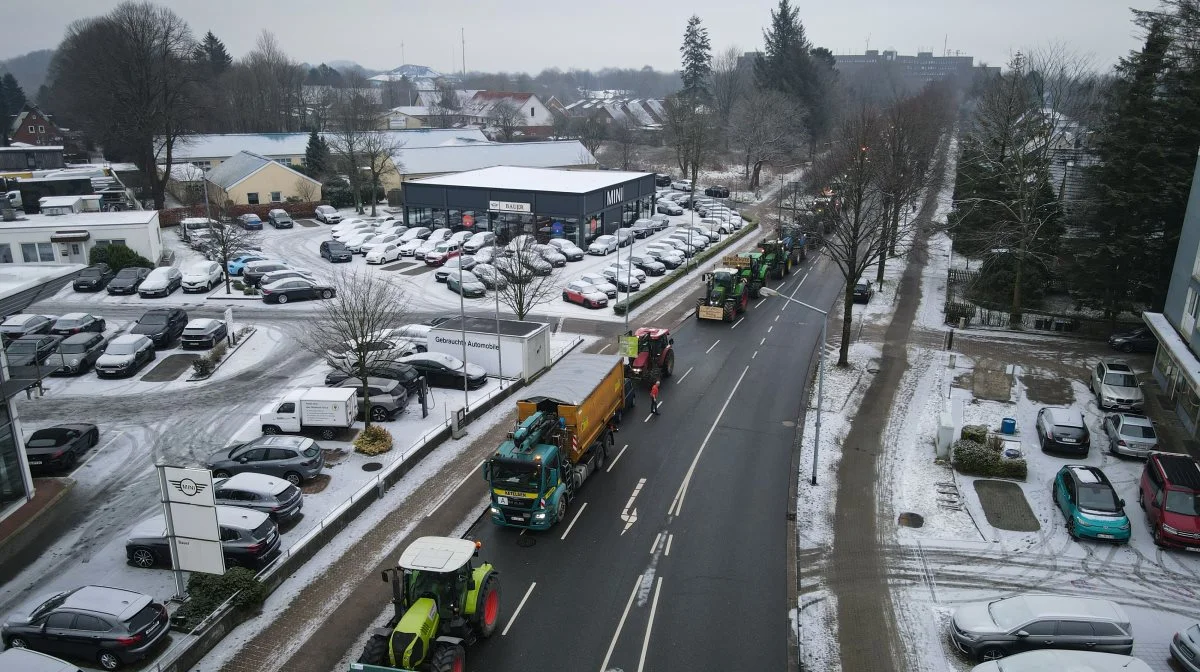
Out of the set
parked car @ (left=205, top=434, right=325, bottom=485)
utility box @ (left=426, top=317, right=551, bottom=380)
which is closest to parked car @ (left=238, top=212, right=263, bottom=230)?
utility box @ (left=426, top=317, right=551, bottom=380)

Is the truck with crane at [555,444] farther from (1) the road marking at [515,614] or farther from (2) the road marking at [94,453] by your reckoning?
(2) the road marking at [94,453]

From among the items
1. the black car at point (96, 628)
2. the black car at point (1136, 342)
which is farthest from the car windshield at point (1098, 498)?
the black car at point (96, 628)

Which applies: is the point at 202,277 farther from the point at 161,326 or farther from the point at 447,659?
the point at 447,659

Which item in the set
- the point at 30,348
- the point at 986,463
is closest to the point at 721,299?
the point at 986,463

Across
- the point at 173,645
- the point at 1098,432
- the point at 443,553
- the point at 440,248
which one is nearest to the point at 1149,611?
the point at 1098,432

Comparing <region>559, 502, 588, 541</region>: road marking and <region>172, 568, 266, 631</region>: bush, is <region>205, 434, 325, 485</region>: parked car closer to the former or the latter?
<region>172, 568, 266, 631</region>: bush
